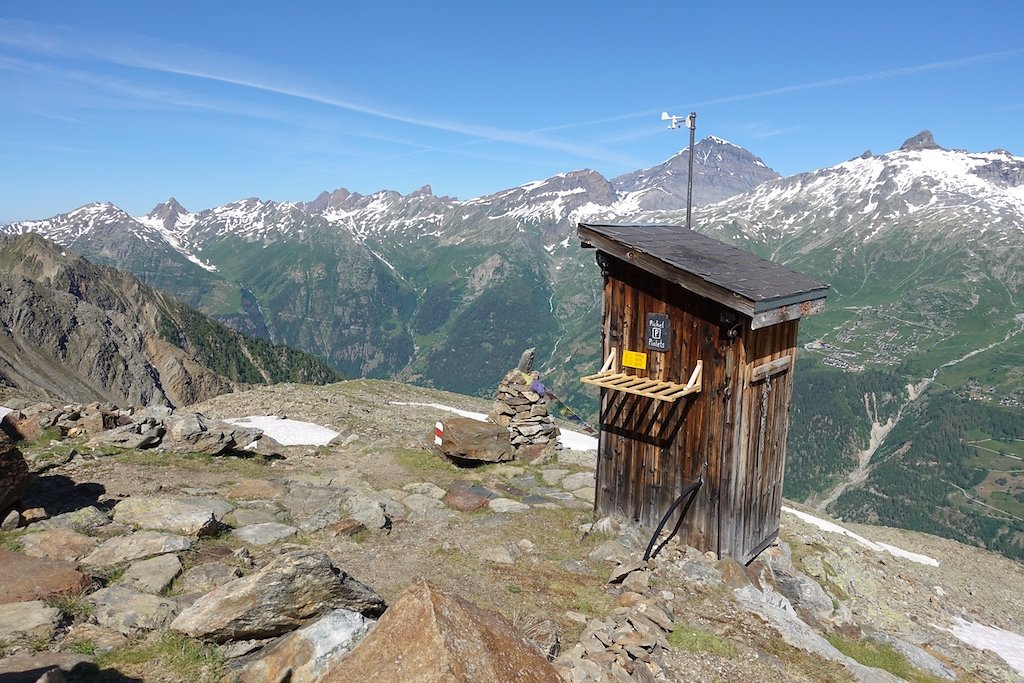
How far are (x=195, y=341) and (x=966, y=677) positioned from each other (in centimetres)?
19597

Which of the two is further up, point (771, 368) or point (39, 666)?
point (771, 368)

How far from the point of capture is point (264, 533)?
445 inches

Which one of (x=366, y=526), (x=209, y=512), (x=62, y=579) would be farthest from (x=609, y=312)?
(x=62, y=579)

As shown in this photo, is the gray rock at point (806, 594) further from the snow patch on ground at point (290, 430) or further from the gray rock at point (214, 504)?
the snow patch on ground at point (290, 430)

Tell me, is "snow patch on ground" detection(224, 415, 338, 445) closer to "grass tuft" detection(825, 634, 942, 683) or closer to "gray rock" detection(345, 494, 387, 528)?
"gray rock" detection(345, 494, 387, 528)

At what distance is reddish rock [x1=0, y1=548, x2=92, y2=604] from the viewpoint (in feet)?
23.7

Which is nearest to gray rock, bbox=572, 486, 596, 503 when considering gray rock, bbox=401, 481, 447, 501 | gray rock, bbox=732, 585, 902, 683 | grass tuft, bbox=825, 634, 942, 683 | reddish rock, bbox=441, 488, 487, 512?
reddish rock, bbox=441, 488, 487, 512

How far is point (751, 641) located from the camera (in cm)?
966

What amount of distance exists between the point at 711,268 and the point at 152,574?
35.4ft

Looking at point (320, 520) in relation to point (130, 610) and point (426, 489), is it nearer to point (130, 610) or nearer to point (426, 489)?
point (426, 489)

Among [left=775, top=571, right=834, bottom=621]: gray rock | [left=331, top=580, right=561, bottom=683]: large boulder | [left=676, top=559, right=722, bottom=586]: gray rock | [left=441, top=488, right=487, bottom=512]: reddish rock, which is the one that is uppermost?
[left=331, top=580, right=561, bottom=683]: large boulder

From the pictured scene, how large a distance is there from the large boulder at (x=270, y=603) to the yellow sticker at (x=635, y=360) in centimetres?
815

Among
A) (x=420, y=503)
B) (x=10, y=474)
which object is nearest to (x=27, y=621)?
(x=10, y=474)

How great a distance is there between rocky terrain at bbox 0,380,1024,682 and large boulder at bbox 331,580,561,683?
2 cm
